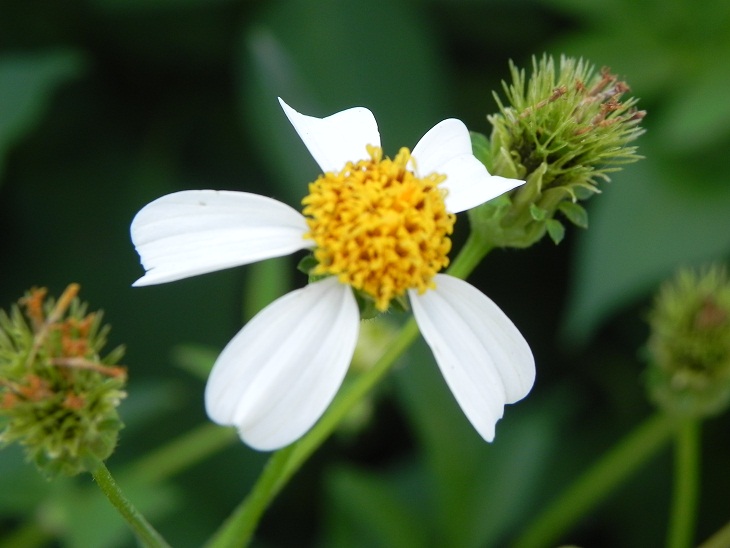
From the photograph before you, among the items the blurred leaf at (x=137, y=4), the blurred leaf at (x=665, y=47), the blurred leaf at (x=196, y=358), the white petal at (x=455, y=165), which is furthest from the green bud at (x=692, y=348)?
the blurred leaf at (x=137, y=4)

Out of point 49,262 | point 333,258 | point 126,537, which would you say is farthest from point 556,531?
point 49,262

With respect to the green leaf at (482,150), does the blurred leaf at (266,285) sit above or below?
below

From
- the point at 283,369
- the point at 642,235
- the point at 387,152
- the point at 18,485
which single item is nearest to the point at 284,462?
the point at 283,369

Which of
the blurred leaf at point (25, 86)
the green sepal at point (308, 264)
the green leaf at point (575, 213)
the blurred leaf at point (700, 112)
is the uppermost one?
the blurred leaf at point (25, 86)

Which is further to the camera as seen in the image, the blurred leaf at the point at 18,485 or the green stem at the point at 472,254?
the blurred leaf at the point at 18,485

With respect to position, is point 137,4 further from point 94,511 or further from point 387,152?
point 94,511

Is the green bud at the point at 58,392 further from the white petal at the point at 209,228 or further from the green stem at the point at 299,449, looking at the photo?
the green stem at the point at 299,449

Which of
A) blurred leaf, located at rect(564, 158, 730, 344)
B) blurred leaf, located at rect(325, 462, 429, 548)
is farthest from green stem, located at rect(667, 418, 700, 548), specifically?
blurred leaf, located at rect(325, 462, 429, 548)
